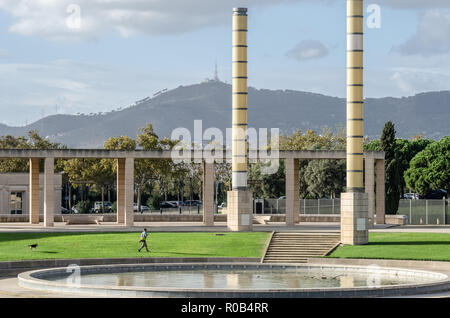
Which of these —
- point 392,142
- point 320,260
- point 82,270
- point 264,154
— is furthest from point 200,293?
point 392,142

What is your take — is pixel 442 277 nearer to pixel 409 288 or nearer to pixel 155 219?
pixel 409 288

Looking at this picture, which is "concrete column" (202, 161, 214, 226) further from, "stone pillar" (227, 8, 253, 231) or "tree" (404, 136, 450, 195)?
"tree" (404, 136, 450, 195)

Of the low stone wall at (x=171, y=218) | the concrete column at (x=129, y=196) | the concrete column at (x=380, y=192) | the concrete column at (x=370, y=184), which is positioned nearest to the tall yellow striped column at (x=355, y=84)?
the concrete column at (x=370, y=184)

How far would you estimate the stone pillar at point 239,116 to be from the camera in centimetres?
5947

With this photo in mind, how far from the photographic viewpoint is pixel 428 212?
81500 millimetres

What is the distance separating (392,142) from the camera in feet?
278

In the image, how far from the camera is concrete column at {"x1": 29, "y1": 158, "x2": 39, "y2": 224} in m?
71.9

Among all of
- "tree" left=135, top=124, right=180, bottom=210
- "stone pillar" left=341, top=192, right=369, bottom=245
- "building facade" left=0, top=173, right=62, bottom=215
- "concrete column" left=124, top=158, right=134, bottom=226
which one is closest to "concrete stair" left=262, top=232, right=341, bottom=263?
"stone pillar" left=341, top=192, right=369, bottom=245

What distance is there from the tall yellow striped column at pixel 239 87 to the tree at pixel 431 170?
45.2 metres

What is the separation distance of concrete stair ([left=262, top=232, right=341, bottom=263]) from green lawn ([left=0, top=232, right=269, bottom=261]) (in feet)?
2.50
